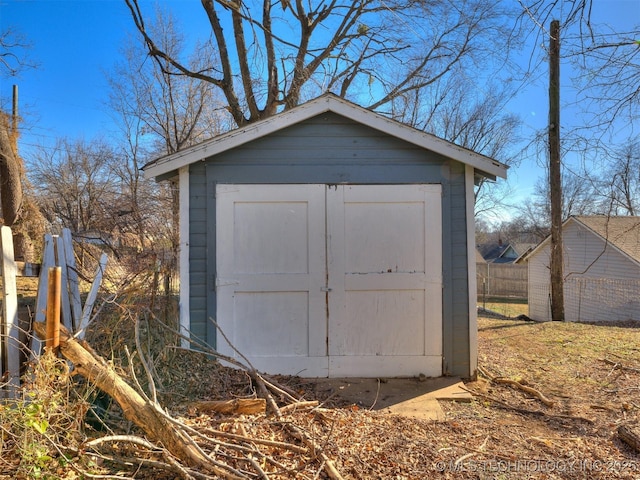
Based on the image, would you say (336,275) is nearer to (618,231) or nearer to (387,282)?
(387,282)

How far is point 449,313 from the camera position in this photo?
4629 mm

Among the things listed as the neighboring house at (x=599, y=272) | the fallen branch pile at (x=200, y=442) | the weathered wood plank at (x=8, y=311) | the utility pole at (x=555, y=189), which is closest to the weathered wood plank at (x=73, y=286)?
the weathered wood plank at (x=8, y=311)

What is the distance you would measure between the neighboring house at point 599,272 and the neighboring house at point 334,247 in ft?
35.9

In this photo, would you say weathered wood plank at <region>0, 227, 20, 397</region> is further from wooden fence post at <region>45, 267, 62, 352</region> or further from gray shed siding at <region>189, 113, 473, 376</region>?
gray shed siding at <region>189, 113, 473, 376</region>

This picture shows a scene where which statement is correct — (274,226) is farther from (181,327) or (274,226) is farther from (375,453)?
(375,453)

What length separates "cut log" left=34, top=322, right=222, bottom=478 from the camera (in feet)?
8.18

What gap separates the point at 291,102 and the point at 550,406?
374 inches

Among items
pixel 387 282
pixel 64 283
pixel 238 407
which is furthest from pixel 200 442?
pixel 387 282

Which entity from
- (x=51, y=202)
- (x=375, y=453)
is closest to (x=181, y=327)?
(x=375, y=453)

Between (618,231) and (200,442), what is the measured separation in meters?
19.4

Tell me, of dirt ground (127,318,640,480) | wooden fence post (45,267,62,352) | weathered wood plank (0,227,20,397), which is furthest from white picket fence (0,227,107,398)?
dirt ground (127,318,640,480)

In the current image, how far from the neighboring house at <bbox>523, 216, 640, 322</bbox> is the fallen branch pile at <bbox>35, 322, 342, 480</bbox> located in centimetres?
1335

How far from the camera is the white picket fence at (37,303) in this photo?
3098mm

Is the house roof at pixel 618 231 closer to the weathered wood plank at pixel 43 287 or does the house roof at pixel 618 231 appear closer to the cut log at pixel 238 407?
the cut log at pixel 238 407
